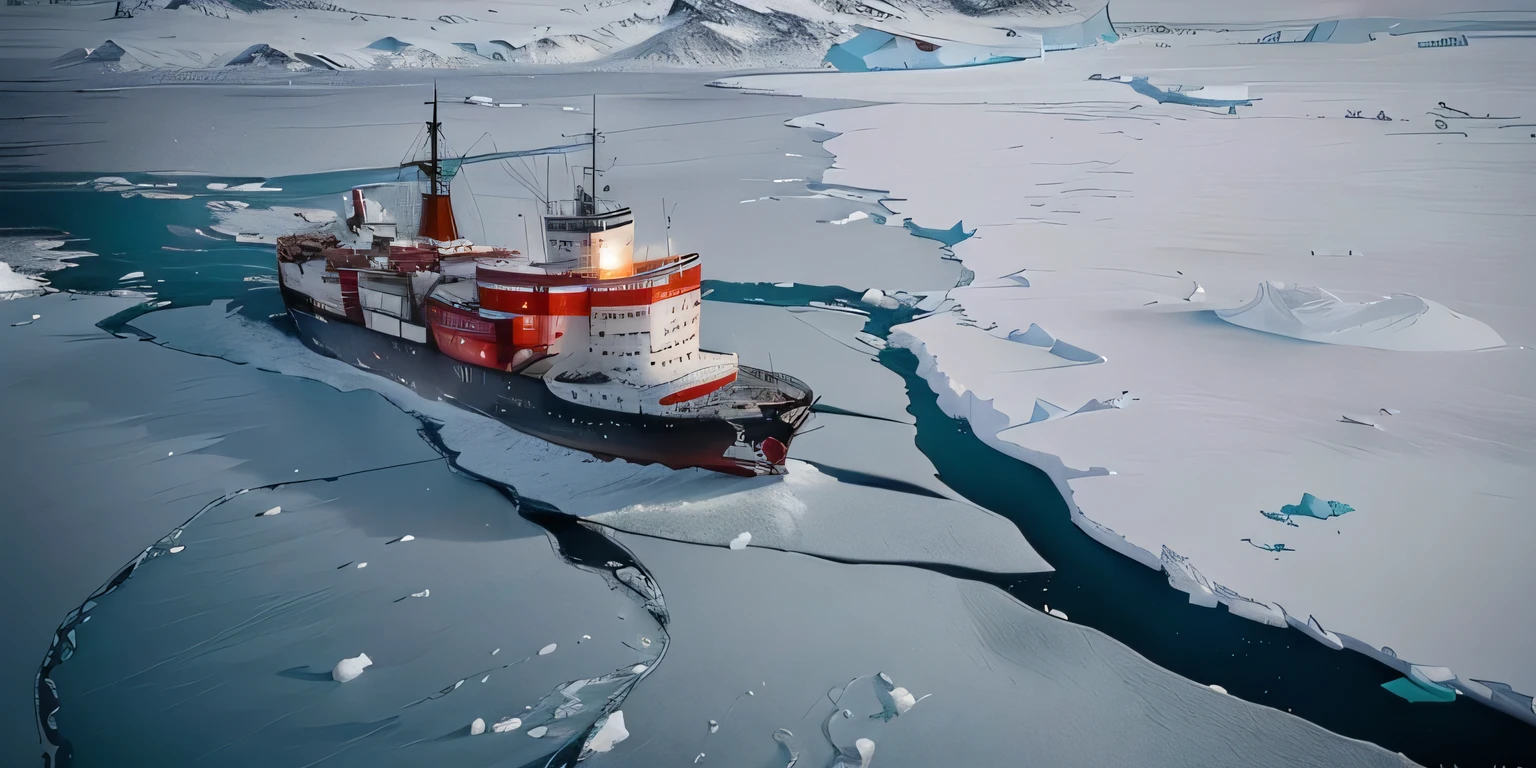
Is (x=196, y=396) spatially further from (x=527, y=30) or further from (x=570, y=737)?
(x=527, y=30)

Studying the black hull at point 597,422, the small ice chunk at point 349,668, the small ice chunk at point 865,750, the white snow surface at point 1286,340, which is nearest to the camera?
the small ice chunk at point 865,750

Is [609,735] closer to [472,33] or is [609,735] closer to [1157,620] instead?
[1157,620]

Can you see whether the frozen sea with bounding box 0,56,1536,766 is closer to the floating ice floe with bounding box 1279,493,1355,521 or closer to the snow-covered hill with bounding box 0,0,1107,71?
the floating ice floe with bounding box 1279,493,1355,521

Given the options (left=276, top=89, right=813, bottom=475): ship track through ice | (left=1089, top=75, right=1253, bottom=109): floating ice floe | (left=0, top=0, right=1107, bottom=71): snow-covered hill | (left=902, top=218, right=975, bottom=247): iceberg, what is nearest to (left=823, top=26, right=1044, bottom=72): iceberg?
(left=0, top=0, right=1107, bottom=71): snow-covered hill

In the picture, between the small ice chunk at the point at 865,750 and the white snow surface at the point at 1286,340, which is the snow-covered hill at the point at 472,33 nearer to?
the white snow surface at the point at 1286,340

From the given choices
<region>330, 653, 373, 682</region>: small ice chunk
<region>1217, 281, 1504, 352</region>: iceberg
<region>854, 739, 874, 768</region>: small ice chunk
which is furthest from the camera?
<region>1217, 281, 1504, 352</region>: iceberg

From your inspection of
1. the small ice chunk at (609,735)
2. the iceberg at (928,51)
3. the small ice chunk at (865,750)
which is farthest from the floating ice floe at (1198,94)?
the small ice chunk at (609,735)

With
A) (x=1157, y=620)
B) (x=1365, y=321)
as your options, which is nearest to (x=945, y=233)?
(x=1365, y=321)
